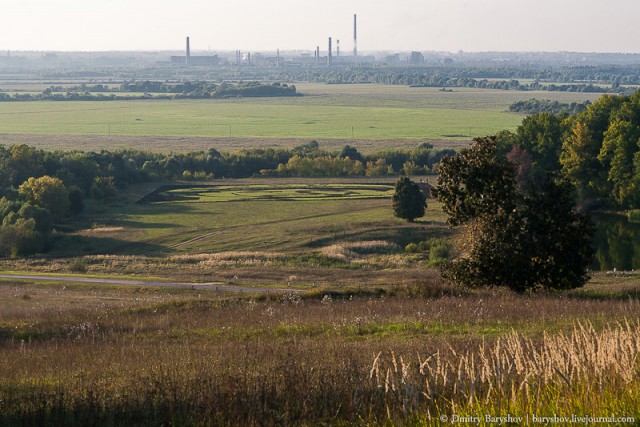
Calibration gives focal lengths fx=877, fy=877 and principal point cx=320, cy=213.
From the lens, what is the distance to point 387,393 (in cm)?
1030

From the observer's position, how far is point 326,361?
12984 mm

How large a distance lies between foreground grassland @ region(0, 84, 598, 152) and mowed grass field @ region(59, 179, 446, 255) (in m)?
40.5

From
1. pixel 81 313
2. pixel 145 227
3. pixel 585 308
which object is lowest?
pixel 145 227

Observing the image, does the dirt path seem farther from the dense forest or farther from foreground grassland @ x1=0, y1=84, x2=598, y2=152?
foreground grassland @ x1=0, y1=84, x2=598, y2=152

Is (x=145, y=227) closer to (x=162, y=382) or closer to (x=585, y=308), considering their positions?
(x=585, y=308)

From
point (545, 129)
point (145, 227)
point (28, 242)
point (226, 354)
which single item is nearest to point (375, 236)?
point (145, 227)

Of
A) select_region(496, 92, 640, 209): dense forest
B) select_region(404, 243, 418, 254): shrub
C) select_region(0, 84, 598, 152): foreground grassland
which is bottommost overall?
select_region(404, 243, 418, 254): shrub

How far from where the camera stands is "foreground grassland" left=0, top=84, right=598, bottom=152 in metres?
128

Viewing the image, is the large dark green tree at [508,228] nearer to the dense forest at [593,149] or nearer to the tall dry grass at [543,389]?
the tall dry grass at [543,389]

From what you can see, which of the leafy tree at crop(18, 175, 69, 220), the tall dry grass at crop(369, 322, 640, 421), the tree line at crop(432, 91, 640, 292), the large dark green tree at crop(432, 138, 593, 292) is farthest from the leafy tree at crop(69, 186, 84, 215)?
the tall dry grass at crop(369, 322, 640, 421)

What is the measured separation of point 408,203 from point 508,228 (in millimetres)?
36258

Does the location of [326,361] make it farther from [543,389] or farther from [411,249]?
[411,249]

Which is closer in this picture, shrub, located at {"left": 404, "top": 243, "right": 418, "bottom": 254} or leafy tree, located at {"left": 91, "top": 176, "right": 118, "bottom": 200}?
shrub, located at {"left": 404, "top": 243, "right": 418, "bottom": 254}

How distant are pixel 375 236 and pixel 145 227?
56.1ft
